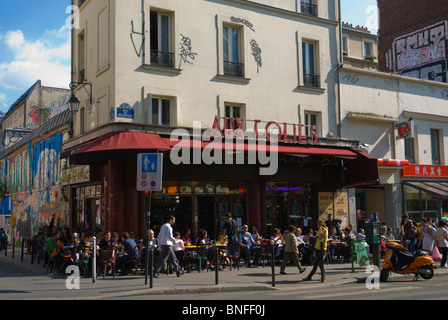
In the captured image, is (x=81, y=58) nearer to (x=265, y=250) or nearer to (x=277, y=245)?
(x=265, y=250)

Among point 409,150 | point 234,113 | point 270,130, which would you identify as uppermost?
point 234,113

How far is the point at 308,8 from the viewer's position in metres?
21.5

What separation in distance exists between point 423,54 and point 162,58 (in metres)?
19.6

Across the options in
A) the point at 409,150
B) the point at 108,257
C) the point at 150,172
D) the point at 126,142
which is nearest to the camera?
the point at 150,172

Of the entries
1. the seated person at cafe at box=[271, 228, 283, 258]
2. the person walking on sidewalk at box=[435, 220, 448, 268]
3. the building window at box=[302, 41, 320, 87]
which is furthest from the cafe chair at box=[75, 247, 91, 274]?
the building window at box=[302, 41, 320, 87]

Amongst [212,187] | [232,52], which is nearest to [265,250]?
[212,187]

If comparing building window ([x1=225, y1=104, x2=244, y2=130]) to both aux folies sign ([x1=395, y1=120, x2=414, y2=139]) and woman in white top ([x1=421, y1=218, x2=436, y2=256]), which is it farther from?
aux folies sign ([x1=395, y1=120, x2=414, y2=139])

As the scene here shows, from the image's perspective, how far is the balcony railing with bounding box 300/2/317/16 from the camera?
2123 cm

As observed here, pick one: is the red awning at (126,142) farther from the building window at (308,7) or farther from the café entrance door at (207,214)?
the building window at (308,7)

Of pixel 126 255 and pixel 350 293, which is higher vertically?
pixel 126 255

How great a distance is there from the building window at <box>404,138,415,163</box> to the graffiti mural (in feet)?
22.1

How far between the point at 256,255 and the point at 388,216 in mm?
9809

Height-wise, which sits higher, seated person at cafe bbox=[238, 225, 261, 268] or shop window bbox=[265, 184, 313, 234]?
shop window bbox=[265, 184, 313, 234]

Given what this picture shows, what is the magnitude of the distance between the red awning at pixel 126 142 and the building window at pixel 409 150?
A: 13.8m
